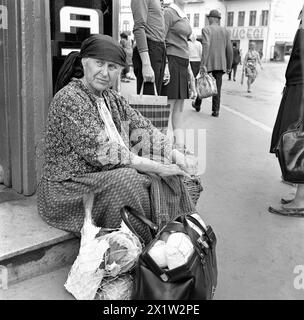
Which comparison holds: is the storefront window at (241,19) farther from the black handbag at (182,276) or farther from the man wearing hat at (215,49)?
the black handbag at (182,276)

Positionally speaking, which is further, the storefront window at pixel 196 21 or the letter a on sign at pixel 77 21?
the storefront window at pixel 196 21

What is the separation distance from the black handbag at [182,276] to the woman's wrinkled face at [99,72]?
0.91 m

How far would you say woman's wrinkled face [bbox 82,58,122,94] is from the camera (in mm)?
2430

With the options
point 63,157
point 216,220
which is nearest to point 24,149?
point 63,157

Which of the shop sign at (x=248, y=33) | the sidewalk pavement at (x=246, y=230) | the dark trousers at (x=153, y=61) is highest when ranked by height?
the shop sign at (x=248, y=33)

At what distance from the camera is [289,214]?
3.47 metres

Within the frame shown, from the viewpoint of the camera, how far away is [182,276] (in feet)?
6.09

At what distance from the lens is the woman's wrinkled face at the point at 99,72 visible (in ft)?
7.97

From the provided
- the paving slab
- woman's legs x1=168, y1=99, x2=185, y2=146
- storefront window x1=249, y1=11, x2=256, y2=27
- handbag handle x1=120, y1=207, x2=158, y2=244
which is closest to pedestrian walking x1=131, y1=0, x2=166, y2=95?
woman's legs x1=168, y1=99, x2=185, y2=146

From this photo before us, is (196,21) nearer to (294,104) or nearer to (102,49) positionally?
(294,104)

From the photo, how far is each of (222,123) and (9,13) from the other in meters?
5.15

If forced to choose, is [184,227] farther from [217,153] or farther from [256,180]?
[217,153]

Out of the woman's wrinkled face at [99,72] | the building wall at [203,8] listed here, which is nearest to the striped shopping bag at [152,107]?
the woman's wrinkled face at [99,72]

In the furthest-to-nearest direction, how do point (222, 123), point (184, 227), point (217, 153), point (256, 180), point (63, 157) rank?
point (222, 123) → point (217, 153) → point (256, 180) → point (63, 157) → point (184, 227)
